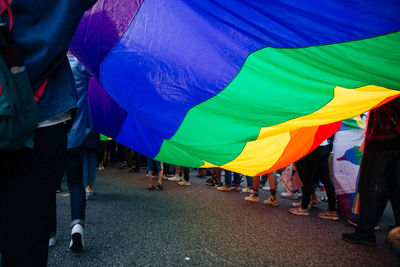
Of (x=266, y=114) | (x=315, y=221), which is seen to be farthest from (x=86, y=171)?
(x=315, y=221)

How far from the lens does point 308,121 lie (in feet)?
6.57

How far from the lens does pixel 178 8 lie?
60.5 inches


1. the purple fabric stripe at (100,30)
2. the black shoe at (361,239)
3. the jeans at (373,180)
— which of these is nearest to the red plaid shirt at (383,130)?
the jeans at (373,180)

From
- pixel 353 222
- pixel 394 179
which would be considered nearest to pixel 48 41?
pixel 394 179

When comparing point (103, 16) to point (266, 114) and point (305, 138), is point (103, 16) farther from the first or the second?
point (305, 138)

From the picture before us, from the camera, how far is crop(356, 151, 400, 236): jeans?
7.96 feet

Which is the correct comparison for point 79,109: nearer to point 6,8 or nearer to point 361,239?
point 6,8

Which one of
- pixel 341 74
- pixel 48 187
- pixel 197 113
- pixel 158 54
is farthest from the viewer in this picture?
pixel 197 113

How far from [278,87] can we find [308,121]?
0.47 m

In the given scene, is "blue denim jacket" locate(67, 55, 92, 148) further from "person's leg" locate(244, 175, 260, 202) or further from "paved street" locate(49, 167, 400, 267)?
"person's leg" locate(244, 175, 260, 202)

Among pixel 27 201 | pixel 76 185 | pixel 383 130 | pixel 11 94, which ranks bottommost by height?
pixel 76 185

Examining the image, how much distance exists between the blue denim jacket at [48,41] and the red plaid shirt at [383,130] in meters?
2.63

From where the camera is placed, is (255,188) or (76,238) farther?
(255,188)

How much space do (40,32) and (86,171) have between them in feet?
11.1
